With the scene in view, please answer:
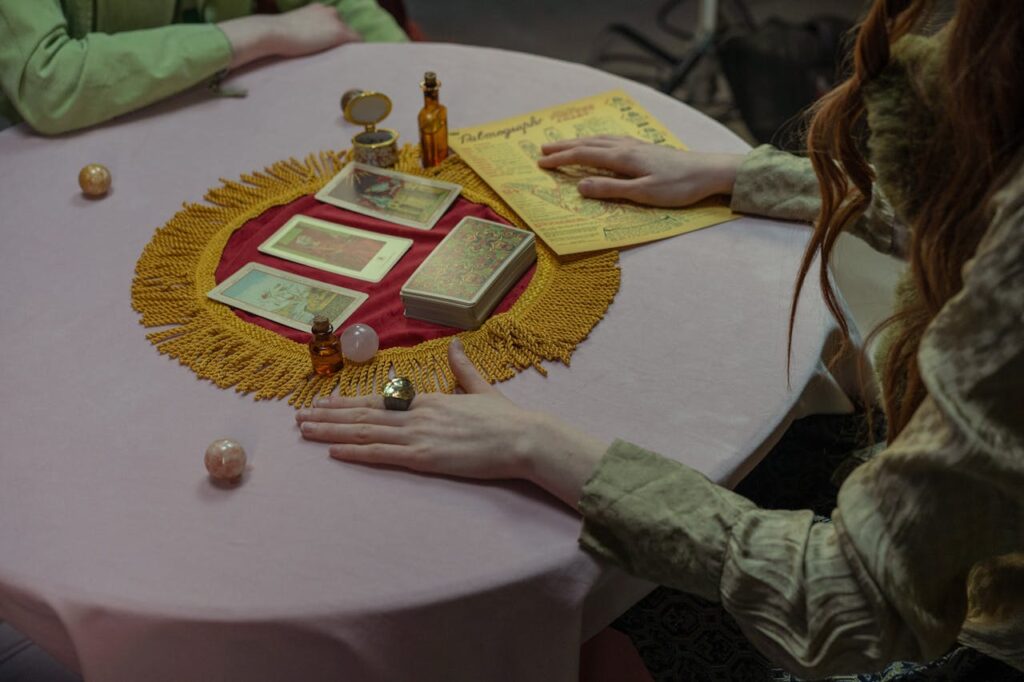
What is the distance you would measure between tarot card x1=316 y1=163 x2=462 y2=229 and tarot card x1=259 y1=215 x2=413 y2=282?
0.05m

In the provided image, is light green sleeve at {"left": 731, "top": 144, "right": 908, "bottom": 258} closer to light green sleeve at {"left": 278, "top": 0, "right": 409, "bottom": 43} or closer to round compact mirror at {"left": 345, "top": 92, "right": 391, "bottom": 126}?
round compact mirror at {"left": 345, "top": 92, "right": 391, "bottom": 126}

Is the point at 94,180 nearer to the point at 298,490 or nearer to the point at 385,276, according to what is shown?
the point at 385,276

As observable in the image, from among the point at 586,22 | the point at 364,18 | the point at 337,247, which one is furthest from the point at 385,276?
the point at 586,22

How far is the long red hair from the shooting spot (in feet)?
2.54

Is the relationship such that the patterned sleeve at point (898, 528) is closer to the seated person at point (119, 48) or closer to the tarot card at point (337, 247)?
the tarot card at point (337, 247)

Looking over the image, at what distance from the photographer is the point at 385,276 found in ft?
4.26

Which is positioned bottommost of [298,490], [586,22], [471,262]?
[586,22]

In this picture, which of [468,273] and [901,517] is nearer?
[901,517]

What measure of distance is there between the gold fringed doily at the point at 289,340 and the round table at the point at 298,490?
24 millimetres

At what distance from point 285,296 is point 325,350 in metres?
0.17

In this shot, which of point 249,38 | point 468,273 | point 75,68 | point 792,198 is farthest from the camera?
point 249,38

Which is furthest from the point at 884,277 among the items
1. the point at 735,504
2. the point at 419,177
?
the point at 735,504

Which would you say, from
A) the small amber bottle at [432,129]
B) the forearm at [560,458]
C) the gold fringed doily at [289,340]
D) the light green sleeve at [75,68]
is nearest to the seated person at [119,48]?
the light green sleeve at [75,68]

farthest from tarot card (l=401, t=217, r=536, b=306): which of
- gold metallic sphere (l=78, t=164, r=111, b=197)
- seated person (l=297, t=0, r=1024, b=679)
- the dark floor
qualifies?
the dark floor
